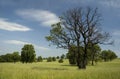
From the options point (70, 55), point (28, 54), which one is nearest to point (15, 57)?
point (28, 54)

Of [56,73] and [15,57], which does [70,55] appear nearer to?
[15,57]

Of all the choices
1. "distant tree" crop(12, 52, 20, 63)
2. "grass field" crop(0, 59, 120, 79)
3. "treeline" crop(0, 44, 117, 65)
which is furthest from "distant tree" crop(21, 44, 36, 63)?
"grass field" crop(0, 59, 120, 79)

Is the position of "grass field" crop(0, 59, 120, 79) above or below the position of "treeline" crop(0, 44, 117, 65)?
below

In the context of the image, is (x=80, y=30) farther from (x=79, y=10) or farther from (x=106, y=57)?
(x=106, y=57)

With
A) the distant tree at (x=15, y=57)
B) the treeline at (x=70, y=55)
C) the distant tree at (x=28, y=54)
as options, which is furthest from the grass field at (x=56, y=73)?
the distant tree at (x=15, y=57)

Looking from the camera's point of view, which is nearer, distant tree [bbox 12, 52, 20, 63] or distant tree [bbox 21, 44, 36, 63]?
distant tree [bbox 21, 44, 36, 63]

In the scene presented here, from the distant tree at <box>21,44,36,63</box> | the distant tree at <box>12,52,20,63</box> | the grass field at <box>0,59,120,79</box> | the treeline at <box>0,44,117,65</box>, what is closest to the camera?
Result: the grass field at <box>0,59,120,79</box>

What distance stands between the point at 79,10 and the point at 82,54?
27.2ft

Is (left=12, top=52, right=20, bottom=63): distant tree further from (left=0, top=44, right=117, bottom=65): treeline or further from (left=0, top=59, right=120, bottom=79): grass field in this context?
(left=0, top=59, right=120, bottom=79): grass field

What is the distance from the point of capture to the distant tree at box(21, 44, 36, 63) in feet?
273

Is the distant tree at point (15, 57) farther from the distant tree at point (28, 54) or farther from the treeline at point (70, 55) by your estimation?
the distant tree at point (28, 54)

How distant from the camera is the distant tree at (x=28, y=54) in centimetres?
8306

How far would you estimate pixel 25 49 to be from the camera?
84812 mm

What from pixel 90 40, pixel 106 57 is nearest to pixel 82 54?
pixel 90 40
